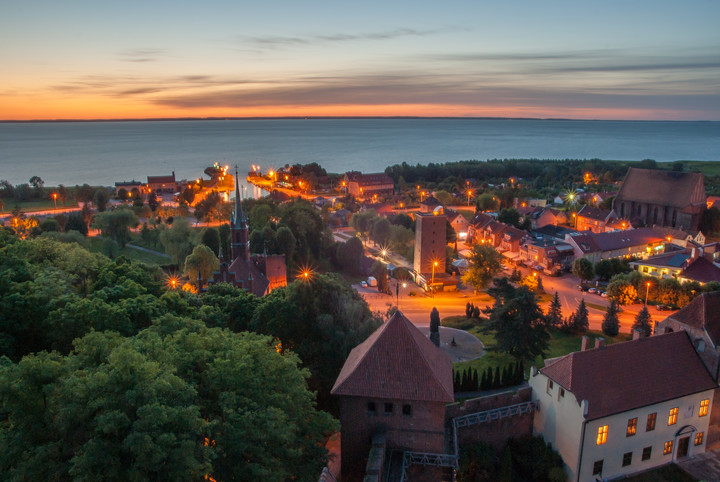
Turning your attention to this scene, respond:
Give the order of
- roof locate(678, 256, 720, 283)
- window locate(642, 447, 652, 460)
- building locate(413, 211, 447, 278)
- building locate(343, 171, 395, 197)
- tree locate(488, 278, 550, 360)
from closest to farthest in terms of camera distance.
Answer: window locate(642, 447, 652, 460) → tree locate(488, 278, 550, 360) → roof locate(678, 256, 720, 283) → building locate(413, 211, 447, 278) → building locate(343, 171, 395, 197)

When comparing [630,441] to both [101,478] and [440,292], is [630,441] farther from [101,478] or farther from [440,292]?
[440,292]

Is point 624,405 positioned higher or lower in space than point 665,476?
higher

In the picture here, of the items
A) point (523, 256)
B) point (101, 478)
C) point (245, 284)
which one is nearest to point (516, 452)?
point (101, 478)

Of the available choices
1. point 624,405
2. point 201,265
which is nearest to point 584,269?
point 624,405

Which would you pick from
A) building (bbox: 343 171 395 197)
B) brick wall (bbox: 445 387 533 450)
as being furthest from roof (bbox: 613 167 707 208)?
brick wall (bbox: 445 387 533 450)

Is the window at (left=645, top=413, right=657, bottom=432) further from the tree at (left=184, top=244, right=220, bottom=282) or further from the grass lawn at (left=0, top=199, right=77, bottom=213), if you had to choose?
the grass lawn at (left=0, top=199, right=77, bottom=213)

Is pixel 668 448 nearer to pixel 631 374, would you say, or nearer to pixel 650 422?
pixel 650 422

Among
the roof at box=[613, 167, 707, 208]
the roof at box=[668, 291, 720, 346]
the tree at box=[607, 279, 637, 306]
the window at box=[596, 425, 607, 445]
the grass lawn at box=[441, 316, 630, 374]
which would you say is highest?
the roof at box=[613, 167, 707, 208]
